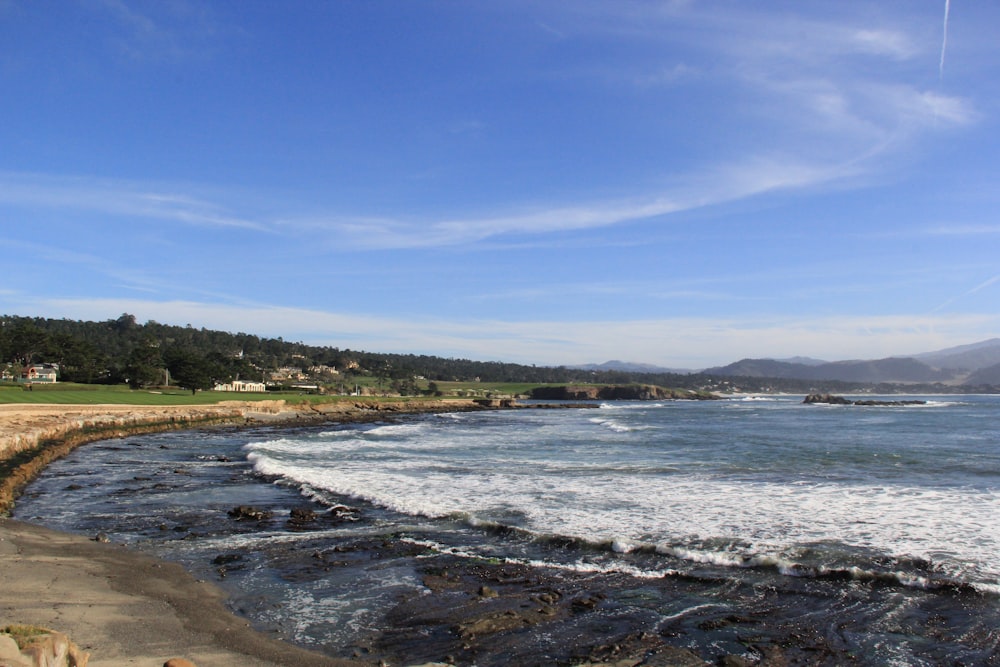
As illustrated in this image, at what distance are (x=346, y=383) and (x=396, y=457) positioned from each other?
368 feet

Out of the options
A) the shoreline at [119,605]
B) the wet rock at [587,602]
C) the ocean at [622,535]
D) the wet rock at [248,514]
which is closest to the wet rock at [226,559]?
the ocean at [622,535]

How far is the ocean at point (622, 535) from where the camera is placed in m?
8.70

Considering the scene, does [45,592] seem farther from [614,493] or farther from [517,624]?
[614,493]

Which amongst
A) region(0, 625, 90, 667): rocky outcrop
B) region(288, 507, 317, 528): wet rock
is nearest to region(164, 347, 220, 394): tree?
region(288, 507, 317, 528): wet rock

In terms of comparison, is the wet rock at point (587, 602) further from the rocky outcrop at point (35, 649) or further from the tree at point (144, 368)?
A: the tree at point (144, 368)

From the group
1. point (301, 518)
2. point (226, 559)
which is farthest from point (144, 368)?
point (226, 559)

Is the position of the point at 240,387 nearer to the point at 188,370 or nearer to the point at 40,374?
the point at 188,370

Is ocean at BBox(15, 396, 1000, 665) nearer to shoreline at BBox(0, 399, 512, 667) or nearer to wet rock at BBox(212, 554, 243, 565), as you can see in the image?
wet rock at BBox(212, 554, 243, 565)

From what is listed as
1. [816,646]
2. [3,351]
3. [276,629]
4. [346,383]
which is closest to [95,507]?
[276,629]

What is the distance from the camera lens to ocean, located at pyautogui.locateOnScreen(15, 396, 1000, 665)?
870 cm

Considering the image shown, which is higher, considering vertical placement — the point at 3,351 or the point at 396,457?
the point at 3,351

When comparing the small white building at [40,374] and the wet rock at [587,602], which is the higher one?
the small white building at [40,374]

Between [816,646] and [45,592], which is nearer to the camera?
[816,646]

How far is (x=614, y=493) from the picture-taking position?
18734 mm
